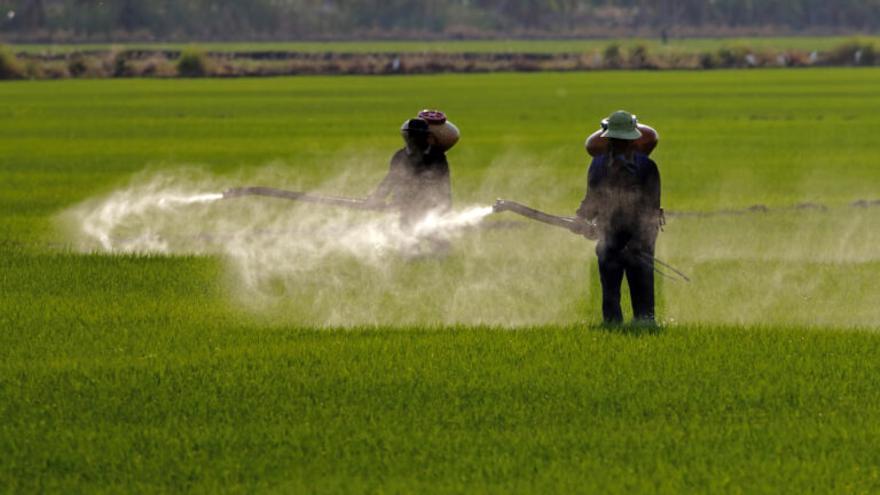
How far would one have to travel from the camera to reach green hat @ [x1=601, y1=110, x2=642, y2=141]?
38.1 feet

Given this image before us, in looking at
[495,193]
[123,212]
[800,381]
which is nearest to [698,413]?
[800,381]

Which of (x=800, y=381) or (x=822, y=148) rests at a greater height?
(x=800, y=381)

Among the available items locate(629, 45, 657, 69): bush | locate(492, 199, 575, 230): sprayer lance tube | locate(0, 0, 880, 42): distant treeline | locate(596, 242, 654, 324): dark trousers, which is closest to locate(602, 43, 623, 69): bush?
locate(629, 45, 657, 69): bush

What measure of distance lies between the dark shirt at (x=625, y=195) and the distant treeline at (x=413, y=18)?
146 meters

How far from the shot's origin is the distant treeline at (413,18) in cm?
16038

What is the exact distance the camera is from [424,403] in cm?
1018

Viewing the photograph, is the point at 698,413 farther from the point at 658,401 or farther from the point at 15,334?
the point at 15,334

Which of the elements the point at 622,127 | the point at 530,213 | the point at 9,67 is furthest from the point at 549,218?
the point at 9,67

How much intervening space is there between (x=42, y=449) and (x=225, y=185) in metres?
18.6

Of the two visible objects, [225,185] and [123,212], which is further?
[225,185]

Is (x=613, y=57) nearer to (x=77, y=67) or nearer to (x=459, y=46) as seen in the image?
(x=77, y=67)

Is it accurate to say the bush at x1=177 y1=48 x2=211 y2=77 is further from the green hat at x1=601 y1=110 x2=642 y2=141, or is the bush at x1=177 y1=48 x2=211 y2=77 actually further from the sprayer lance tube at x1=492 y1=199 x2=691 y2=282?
the green hat at x1=601 y1=110 x2=642 y2=141

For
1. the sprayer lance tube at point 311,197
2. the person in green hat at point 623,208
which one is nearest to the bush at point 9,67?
the sprayer lance tube at point 311,197

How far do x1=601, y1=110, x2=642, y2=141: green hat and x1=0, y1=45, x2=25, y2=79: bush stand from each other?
7465 centimetres
